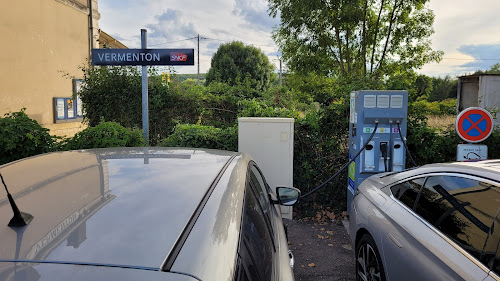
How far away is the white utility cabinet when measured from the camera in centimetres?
534

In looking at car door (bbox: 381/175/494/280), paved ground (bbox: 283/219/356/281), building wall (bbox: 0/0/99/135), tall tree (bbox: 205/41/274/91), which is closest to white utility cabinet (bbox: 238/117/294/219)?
paved ground (bbox: 283/219/356/281)

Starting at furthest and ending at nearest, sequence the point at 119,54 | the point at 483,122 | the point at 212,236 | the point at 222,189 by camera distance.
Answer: the point at 119,54 → the point at 483,122 → the point at 222,189 → the point at 212,236

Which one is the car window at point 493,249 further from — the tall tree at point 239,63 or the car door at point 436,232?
the tall tree at point 239,63

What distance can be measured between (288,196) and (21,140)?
422cm

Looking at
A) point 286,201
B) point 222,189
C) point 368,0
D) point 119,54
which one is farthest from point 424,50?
point 222,189

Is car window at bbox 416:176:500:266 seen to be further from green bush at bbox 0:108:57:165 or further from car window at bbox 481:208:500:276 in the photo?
green bush at bbox 0:108:57:165

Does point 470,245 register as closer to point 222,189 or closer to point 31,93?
point 222,189

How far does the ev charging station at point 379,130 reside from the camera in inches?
195

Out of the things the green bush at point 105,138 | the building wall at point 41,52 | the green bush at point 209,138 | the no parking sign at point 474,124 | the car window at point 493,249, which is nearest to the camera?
the car window at point 493,249

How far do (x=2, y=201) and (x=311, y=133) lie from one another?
16.0 ft

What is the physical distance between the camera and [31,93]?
36.1 feet

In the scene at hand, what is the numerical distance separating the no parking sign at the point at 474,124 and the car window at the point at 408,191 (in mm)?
2047

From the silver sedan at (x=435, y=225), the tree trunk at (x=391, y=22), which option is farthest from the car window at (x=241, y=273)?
the tree trunk at (x=391, y=22)

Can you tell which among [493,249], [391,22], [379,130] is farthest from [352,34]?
[493,249]
